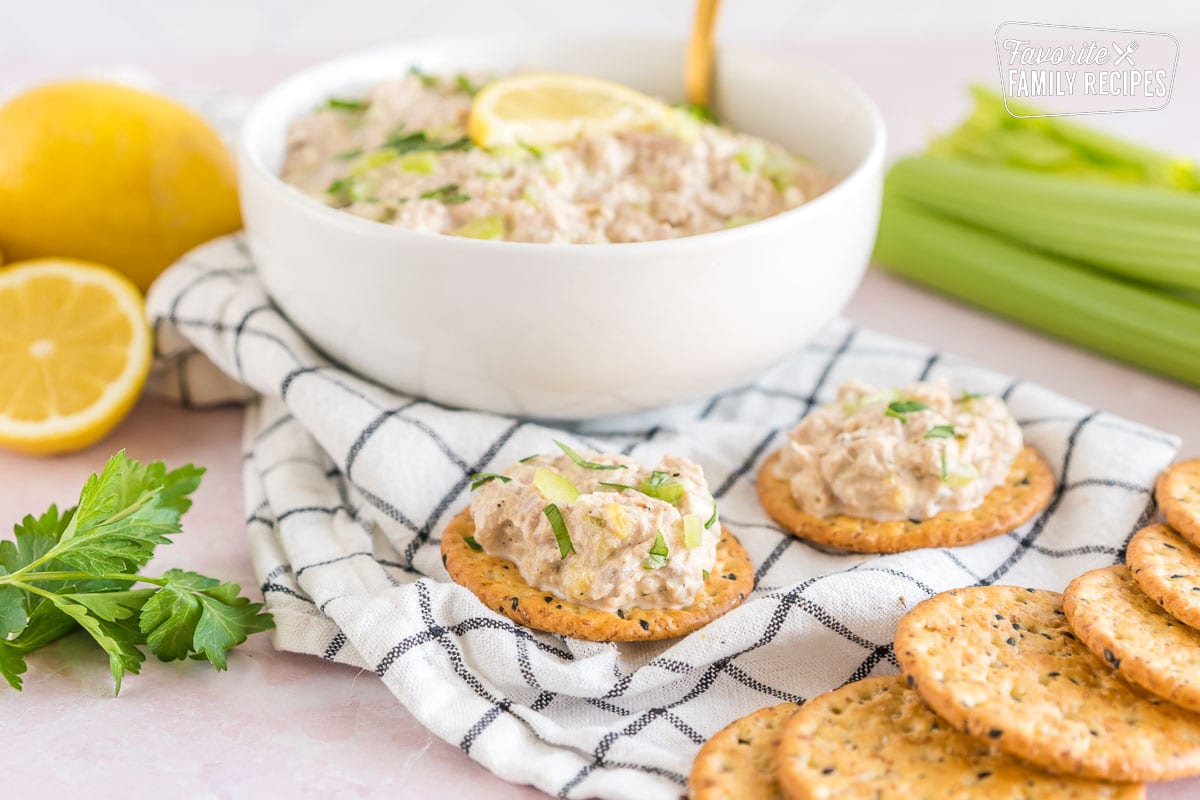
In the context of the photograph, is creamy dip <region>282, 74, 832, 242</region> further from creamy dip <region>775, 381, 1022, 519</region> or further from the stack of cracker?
the stack of cracker

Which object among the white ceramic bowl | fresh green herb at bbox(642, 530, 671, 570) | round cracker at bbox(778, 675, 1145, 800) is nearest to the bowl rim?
the white ceramic bowl

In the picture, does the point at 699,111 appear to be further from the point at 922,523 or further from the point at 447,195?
the point at 922,523

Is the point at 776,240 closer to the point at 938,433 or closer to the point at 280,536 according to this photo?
the point at 938,433

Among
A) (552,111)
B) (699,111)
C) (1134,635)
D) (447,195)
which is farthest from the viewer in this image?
(699,111)

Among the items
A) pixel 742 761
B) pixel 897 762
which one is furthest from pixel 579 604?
pixel 897 762

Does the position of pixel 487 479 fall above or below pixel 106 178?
below

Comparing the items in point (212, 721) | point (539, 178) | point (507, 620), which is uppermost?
point (539, 178)

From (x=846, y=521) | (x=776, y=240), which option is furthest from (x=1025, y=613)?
(x=776, y=240)
